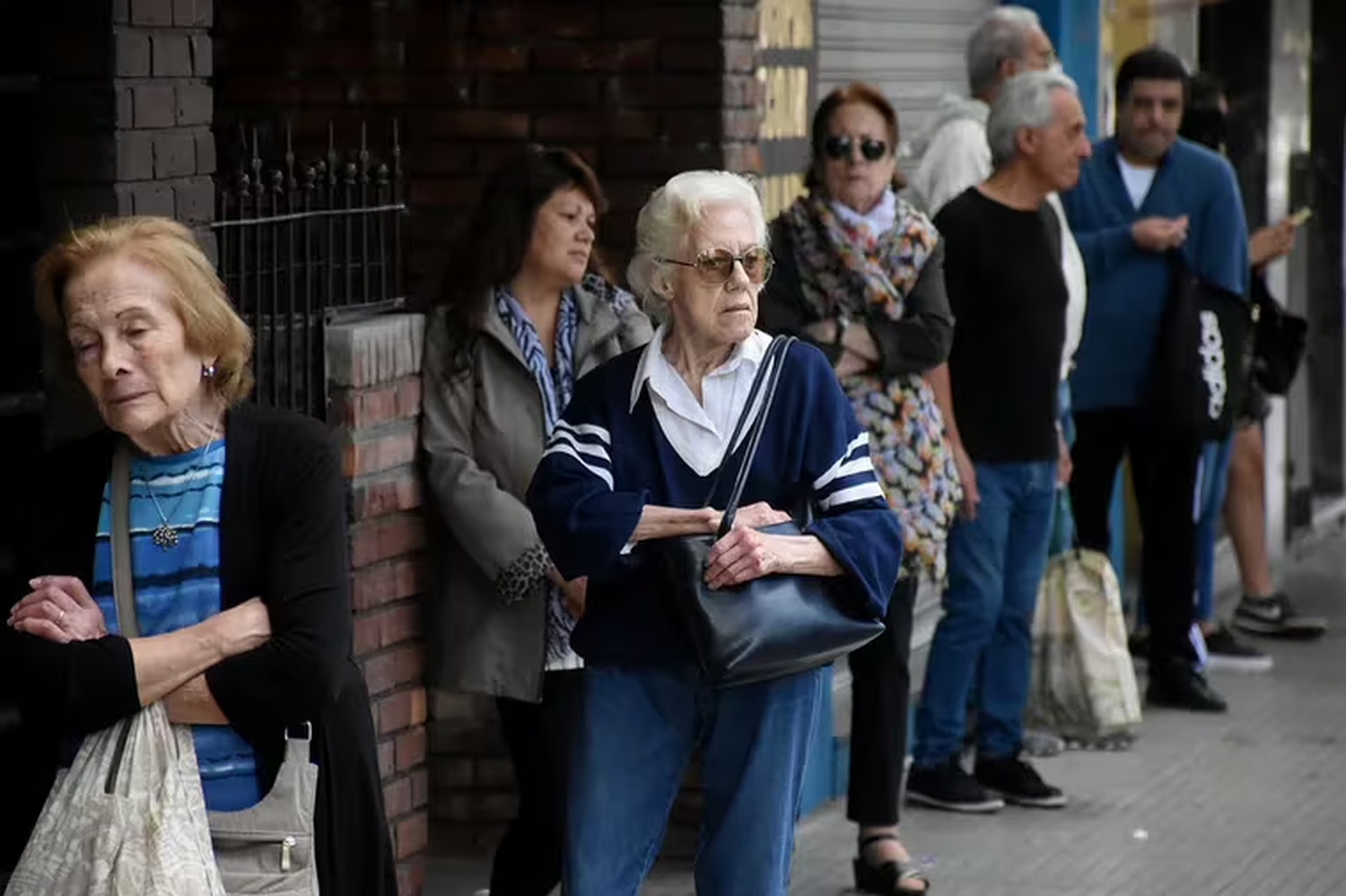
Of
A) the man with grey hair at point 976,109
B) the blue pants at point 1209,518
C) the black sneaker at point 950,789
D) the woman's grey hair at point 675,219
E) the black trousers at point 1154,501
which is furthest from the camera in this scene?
the blue pants at point 1209,518

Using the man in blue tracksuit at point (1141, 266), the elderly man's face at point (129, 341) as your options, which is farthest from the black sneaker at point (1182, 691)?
the elderly man's face at point (129, 341)

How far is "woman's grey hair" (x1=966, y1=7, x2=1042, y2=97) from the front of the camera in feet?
29.2

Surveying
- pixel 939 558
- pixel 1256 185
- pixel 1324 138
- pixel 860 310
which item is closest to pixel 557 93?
pixel 860 310

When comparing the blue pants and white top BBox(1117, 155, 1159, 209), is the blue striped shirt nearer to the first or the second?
white top BBox(1117, 155, 1159, 209)

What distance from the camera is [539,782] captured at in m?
6.43

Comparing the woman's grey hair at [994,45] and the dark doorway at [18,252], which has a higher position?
the woman's grey hair at [994,45]

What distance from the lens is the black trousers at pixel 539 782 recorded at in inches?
253

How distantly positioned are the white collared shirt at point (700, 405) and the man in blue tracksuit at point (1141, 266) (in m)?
4.63

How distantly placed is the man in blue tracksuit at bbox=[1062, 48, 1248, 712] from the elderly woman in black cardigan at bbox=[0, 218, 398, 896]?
18.5 ft

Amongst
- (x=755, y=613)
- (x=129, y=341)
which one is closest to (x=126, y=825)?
(x=129, y=341)

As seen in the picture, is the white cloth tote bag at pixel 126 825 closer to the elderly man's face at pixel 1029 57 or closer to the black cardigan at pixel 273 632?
the black cardigan at pixel 273 632

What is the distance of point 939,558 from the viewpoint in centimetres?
722

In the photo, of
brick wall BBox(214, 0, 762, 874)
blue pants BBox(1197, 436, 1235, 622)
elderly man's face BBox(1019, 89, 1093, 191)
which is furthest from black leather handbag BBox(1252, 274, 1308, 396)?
brick wall BBox(214, 0, 762, 874)

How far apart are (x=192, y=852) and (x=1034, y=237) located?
4.30m
